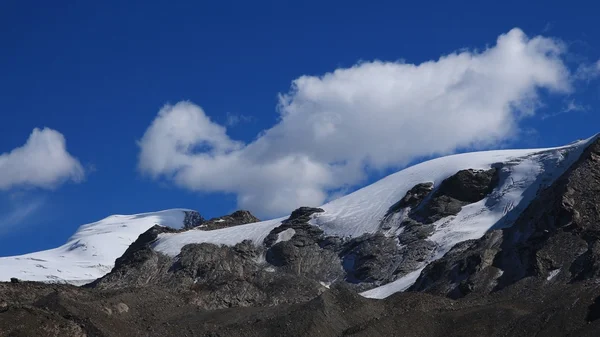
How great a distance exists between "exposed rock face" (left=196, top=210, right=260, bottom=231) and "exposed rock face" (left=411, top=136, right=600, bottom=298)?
40084 mm

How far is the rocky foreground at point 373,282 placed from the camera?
211 ft

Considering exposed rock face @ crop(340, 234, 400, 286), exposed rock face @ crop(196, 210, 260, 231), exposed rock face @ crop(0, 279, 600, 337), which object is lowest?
exposed rock face @ crop(0, 279, 600, 337)

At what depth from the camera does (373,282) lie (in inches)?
3767

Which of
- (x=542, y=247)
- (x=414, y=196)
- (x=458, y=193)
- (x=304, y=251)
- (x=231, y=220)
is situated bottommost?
(x=542, y=247)

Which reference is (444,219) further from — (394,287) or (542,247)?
(542,247)

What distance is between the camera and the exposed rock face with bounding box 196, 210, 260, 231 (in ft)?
403

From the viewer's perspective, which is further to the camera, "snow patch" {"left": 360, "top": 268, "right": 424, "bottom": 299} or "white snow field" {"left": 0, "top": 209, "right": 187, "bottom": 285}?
"white snow field" {"left": 0, "top": 209, "right": 187, "bottom": 285}

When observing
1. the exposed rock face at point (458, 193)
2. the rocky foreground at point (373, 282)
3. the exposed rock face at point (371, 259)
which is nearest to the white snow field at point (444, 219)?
the exposed rock face at point (458, 193)

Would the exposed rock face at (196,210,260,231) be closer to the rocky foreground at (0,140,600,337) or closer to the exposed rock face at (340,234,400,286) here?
the rocky foreground at (0,140,600,337)

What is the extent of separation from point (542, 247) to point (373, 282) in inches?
827

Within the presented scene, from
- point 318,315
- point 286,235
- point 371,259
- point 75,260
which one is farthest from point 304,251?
point 75,260

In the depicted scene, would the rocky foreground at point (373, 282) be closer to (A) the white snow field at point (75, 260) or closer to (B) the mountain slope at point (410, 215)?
(B) the mountain slope at point (410, 215)

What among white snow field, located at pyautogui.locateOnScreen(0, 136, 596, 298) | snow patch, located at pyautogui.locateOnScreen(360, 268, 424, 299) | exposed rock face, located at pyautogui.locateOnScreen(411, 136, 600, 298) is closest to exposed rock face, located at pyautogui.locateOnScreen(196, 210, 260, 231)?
white snow field, located at pyautogui.locateOnScreen(0, 136, 596, 298)

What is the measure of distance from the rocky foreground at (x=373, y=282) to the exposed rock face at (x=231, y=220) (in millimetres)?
820
